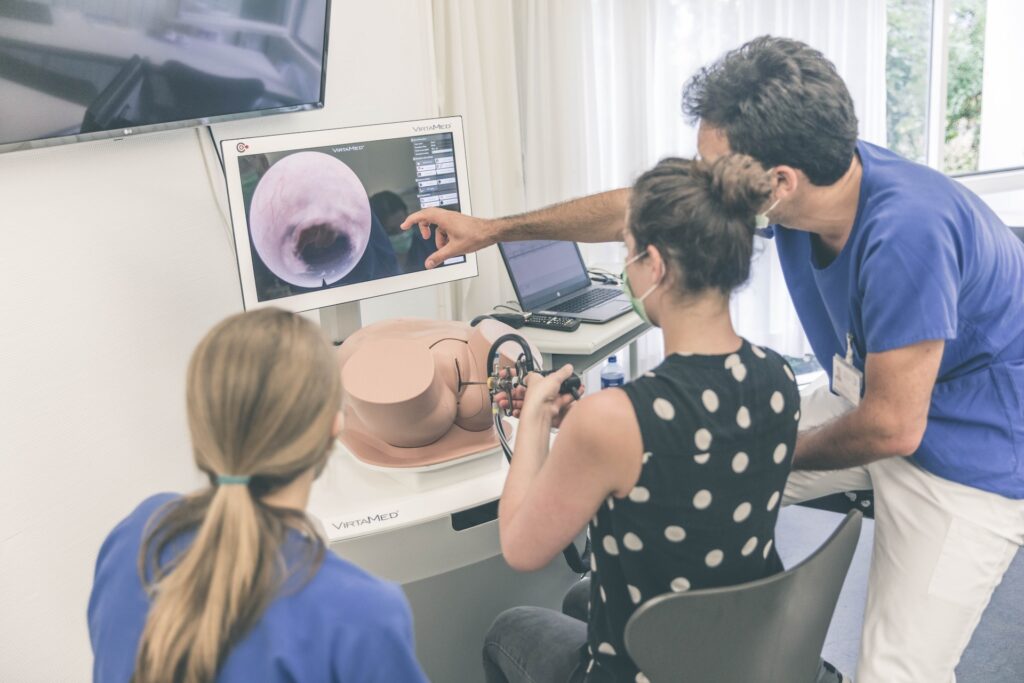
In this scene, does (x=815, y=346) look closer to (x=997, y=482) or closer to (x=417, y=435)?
(x=997, y=482)

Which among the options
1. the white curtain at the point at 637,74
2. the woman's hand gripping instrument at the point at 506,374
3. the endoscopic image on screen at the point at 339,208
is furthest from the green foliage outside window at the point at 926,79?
the woman's hand gripping instrument at the point at 506,374

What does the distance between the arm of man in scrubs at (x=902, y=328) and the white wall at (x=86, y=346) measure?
1349mm

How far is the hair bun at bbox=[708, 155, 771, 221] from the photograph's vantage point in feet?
Answer: 3.47

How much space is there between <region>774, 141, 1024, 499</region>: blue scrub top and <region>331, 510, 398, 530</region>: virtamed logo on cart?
77cm

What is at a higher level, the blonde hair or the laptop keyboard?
the blonde hair

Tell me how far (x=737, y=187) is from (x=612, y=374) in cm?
209

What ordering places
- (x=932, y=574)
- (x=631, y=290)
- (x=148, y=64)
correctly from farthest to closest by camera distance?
(x=148, y=64) → (x=932, y=574) → (x=631, y=290)

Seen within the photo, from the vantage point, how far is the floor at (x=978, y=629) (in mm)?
1978

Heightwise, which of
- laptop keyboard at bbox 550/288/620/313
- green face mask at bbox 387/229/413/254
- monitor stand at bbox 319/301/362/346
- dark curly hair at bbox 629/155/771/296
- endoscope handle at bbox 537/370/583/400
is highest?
dark curly hair at bbox 629/155/771/296

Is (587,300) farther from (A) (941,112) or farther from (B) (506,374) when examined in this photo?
(A) (941,112)

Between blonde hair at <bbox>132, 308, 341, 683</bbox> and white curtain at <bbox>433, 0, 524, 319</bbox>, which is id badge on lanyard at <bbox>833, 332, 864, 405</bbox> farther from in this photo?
white curtain at <bbox>433, 0, 524, 319</bbox>

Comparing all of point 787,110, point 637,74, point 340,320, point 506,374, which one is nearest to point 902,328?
point 787,110

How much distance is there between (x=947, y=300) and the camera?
1.28 meters

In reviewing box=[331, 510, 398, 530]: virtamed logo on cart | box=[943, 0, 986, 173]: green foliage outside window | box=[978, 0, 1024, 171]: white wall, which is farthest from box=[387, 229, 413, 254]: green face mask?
box=[978, 0, 1024, 171]: white wall
